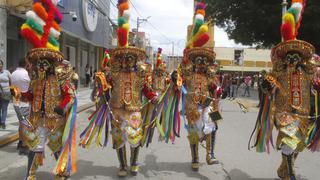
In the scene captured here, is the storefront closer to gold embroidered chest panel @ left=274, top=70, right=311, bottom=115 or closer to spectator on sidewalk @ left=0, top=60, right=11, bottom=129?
spectator on sidewalk @ left=0, top=60, right=11, bottom=129

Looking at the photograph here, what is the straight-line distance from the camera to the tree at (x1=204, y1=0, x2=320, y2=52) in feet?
86.0

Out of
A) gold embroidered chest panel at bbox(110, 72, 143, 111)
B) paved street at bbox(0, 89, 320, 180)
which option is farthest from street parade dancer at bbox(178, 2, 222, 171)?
gold embroidered chest panel at bbox(110, 72, 143, 111)

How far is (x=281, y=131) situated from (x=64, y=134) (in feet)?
9.60

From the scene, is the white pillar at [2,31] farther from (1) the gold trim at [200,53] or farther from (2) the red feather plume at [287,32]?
(2) the red feather plume at [287,32]

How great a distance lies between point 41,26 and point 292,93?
3538mm

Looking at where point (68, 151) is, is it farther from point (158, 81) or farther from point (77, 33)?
point (77, 33)

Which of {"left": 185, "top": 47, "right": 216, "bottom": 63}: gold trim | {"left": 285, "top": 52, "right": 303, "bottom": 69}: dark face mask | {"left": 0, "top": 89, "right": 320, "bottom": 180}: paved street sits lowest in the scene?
{"left": 0, "top": 89, "right": 320, "bottom": 180}: paved street

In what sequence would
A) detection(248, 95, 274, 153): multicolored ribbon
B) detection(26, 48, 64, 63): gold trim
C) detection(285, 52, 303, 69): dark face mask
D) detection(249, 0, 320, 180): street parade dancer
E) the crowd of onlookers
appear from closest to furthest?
detection(26, 48, 64, 63): gold trim
detection(249, 0, 320, 180): street parade dancer
detection(285, 52, 303, 69): dark face mask
detection(248, 95, 274, 153): multicolored ribbon
the crowd of onlookers

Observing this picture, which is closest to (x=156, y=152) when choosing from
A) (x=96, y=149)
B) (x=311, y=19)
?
(x=96, y=149)

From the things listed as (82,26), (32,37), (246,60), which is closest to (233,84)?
(82,26)

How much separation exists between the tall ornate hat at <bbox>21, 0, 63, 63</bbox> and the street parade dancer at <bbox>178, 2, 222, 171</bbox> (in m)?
2.18

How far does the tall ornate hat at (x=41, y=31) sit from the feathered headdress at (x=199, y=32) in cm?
226

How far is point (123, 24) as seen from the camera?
636 cm

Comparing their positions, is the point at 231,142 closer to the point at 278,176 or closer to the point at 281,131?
the point at 278,176
